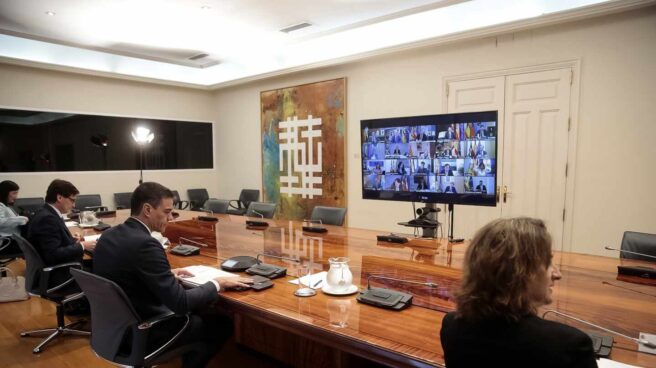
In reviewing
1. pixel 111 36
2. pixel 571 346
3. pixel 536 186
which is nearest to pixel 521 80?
pixel 536 186

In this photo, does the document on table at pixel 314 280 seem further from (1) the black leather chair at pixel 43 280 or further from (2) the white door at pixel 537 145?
(2) the white door at pixel 537 145

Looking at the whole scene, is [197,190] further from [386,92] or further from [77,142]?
[386,92]

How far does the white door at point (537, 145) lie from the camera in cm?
429

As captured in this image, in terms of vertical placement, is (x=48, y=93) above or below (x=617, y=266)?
above

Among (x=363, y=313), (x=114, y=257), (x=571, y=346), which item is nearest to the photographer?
(x=571, y=346)

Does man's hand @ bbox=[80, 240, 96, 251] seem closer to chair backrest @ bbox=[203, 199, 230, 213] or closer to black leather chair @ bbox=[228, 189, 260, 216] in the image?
chair backrest @ bbox=[203, 199, 230, 213]

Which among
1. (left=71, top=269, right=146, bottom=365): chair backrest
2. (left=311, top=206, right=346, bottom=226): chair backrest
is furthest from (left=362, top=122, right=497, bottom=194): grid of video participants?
(left=71, top=269, right=146, bottom=365): chair backrest

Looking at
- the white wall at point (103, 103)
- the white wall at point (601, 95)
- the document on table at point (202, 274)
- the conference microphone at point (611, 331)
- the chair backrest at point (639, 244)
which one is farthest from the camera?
the white wall at point (103, 103)

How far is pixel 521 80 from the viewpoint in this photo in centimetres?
448

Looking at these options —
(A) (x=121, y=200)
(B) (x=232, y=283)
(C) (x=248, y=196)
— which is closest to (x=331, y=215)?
(B) (x=232, y=283)

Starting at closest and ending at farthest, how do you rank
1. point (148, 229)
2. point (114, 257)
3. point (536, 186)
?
point (114, 257)
point (148, 229)
point (536, 186)

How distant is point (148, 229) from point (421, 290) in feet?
4.50

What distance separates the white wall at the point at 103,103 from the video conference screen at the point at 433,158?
542 centimetres

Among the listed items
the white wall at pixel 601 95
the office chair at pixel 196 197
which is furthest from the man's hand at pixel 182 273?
the office chair at pixel 196 197
